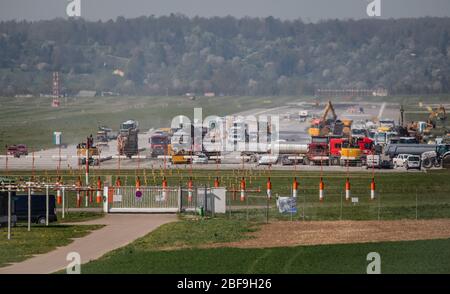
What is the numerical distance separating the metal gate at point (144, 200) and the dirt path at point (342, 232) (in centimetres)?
614

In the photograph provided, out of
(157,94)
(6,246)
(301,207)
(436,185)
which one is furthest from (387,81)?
(6,246)

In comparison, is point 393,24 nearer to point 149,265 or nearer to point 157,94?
point 157,94

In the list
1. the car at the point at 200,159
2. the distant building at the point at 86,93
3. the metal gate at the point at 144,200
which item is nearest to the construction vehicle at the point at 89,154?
the car at the point at 200,159

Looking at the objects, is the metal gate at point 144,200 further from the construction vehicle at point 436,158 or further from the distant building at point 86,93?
the distant building at point 86,93

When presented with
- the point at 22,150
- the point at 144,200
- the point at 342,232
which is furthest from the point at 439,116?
the point at 342,232

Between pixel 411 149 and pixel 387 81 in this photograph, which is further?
pixel 387 81

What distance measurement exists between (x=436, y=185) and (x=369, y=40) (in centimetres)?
10729

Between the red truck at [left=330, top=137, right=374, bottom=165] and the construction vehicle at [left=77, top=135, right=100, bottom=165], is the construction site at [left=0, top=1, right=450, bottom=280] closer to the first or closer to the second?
the red truck at [left=330, top=137, right=374, bottom=165]

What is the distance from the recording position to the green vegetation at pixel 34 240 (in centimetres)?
3150

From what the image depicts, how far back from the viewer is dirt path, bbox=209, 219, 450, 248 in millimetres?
33991

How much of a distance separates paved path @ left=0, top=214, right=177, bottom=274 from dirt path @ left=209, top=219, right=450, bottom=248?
3529 millimetres

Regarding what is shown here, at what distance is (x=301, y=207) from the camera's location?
45531 mm

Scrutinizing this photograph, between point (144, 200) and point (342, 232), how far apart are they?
1106 centimetres

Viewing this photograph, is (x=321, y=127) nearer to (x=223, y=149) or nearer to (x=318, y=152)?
(x=223, y=149)
